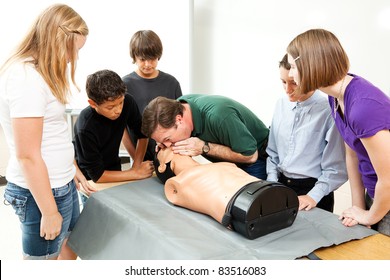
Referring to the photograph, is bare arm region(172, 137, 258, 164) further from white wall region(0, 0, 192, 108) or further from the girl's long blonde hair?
white wall region(0, 0, 192, 108)

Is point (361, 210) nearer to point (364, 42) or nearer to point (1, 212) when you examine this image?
point (364, 42)

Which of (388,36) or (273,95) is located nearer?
A: (388,36)

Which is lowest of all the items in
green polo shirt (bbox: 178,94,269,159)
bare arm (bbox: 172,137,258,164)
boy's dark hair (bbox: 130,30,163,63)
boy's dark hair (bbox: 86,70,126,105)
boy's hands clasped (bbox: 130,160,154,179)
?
boy's hands clasped (bbox: 130,160,154,179)

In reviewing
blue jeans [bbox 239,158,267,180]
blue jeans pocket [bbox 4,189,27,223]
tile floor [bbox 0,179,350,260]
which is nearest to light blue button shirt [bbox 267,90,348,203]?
blue jeans [bbox 239,158,267,180]

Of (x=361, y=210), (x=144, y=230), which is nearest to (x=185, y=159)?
(x=144, y=230)

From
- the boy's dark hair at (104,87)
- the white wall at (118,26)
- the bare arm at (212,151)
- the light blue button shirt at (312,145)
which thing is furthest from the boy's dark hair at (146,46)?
the white wall at (118,26)

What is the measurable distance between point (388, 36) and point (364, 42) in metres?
0.15

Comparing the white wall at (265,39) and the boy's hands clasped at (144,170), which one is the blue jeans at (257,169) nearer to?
the boy's hands clasped at (144,170)

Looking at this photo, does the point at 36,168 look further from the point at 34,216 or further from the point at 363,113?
the point at 363,113

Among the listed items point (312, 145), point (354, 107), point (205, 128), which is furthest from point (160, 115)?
point (354, 107)

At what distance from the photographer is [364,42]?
231cm

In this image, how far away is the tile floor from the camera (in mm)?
2273

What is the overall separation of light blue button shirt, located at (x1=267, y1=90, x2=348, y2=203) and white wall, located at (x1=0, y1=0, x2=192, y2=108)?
1.72m

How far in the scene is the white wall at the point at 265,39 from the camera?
7.46ft
